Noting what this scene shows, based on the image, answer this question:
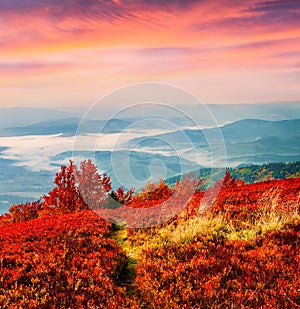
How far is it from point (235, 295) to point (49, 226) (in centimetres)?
747

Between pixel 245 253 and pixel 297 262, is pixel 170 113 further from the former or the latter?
pixel 297 262

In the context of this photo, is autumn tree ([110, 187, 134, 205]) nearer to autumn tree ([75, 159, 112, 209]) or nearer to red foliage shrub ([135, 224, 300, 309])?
autumn tree ([75, 159, 112, 209])

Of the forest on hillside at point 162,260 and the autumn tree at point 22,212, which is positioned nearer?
the forest on hillside at point 162,260

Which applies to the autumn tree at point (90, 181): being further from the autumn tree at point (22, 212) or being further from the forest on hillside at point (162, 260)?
the forest on hillside at point (162, 260)

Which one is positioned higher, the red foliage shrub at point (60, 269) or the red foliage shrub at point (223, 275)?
the red foliage shrub at point (60, 269)

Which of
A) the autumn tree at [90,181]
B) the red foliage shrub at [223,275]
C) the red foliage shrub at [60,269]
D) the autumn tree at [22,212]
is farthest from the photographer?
the autumn tree at [22,212]

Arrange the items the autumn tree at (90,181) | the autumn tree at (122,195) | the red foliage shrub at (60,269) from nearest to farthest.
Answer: the red foliage shrub at (60,269) < the autumn tree at (122,195) < the autumn tree at (90,181)

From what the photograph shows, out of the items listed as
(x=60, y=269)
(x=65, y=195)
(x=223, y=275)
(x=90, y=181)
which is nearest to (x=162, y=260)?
(x=223, y=275)

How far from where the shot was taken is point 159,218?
12258 mm

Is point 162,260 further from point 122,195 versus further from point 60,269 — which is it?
point 122,195

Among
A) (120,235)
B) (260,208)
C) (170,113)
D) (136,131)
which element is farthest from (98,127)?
(260,208)

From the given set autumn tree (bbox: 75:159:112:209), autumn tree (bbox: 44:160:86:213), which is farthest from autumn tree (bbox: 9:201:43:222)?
autumn tree (bbox: 75:159:112:209)

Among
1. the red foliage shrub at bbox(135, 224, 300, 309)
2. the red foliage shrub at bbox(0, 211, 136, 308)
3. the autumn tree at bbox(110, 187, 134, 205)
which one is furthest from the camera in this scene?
the autumn tree at bbox(110, 187, 134, 205)

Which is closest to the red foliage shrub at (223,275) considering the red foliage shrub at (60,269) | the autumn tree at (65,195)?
the red foliage shrub at (60,269)
